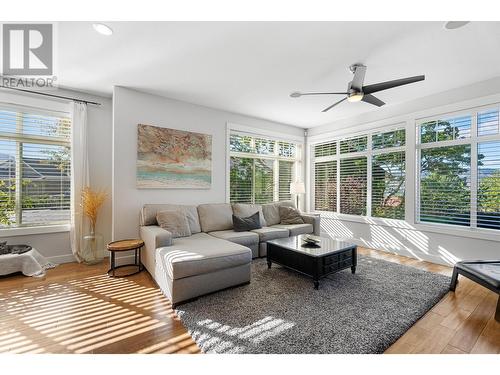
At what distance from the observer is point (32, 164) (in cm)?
325

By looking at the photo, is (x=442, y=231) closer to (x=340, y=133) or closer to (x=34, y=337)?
(x=340, y=133)

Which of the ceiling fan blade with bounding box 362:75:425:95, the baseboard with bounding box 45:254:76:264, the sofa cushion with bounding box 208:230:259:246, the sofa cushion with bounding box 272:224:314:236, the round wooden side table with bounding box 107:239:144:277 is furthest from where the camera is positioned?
the sofa cushion with bounding box 272:224:314:236

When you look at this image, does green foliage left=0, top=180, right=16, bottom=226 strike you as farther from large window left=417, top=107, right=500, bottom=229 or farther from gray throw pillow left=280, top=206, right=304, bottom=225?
large window left=417, top=107, right=500, bottom=229

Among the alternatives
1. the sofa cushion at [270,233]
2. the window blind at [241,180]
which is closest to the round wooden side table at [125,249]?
the sofa cushion at [270,233]

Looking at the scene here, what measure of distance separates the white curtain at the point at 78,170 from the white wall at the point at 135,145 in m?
0.59

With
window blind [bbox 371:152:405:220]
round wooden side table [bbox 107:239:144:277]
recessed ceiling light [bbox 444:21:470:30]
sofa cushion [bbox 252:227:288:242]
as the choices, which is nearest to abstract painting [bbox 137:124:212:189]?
round wooden side table [bbox 107:239:144:277]

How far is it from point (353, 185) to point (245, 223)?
8.55 ft

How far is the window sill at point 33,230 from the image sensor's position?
120 inches

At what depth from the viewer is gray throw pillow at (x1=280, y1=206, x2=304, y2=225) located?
4.36 m

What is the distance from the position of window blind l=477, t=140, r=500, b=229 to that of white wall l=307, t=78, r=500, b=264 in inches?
7.4

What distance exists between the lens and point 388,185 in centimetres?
418

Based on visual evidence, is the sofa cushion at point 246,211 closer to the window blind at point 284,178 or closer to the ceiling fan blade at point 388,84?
the window blind at point 284,178

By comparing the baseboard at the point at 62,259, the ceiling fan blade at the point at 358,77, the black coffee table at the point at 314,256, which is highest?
the ceiling fan blade at the point at 358,77

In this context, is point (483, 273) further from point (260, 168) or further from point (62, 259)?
point (62, 259)
